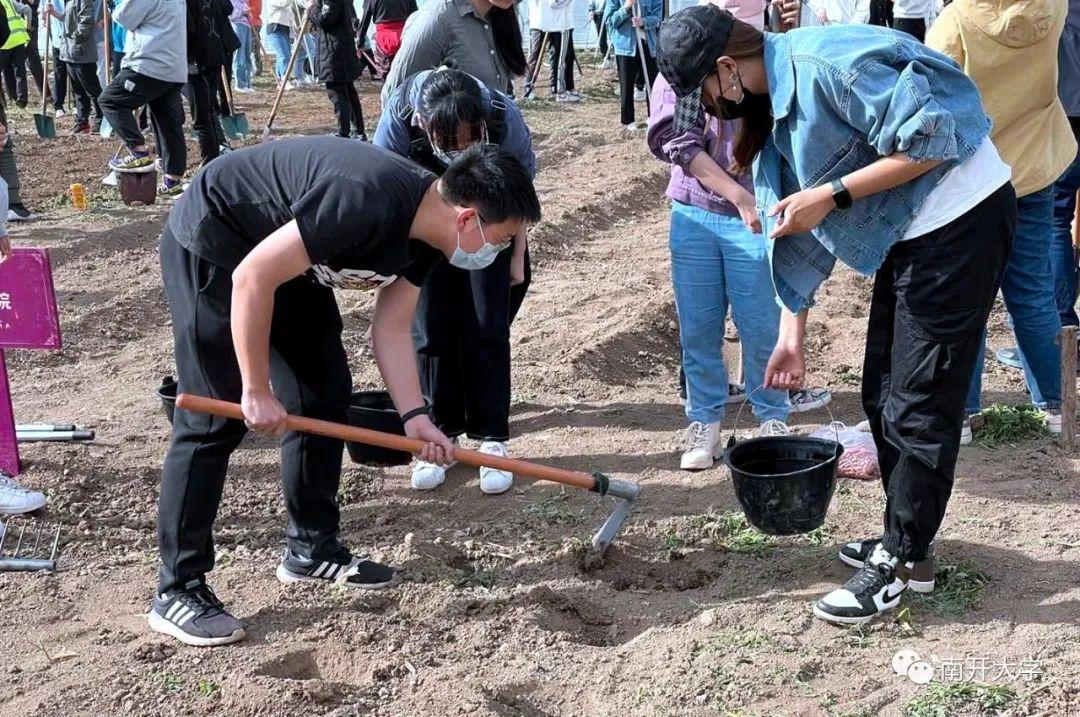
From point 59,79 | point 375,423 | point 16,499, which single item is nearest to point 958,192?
point 375,423

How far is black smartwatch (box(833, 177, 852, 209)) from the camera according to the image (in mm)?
3000

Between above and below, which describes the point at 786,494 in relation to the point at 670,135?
below

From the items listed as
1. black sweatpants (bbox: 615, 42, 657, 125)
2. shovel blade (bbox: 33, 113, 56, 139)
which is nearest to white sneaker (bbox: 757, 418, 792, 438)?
black sweatpants (bbox: 615, 42, 657, 125)

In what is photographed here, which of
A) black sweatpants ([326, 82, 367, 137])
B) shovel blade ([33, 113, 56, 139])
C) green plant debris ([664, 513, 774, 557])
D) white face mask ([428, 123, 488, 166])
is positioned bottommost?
green plant debris ([664, 513, 774, 557])

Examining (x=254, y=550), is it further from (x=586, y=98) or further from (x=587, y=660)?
(x=586, y=98)

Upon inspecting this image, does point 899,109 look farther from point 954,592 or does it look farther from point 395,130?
point 395,130

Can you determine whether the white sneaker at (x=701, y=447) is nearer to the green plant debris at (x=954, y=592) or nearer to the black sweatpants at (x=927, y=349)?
the green plant debris at (x=954, y=592)

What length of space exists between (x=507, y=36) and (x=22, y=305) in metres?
2.06

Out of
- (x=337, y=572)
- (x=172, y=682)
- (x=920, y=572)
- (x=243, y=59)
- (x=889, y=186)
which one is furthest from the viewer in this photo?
(x=243, y=59)

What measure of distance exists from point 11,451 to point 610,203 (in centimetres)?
563

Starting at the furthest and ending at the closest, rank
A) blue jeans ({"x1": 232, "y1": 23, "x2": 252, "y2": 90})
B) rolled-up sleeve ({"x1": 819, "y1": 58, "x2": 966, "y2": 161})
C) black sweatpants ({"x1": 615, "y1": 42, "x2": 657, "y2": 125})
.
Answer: blue jeans ({"x1": 232, "y1": 23, "x2": 252, "y2": 90})
black sweatpants ({"x1": 615, "y1": 42, "x2": 657, "y2": 125})
rolled-up sleeve ({"x1": 819, "y1": 58, "x2": 966, "y2": 161})

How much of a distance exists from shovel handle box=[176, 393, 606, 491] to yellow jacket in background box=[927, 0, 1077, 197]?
204 centimetres

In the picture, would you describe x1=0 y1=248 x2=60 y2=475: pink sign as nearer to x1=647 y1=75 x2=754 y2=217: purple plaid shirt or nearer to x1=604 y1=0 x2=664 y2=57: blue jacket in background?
x1=647 y1=75 x2=754 y2=217: purple plaid shirt

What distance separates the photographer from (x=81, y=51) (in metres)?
11.5
